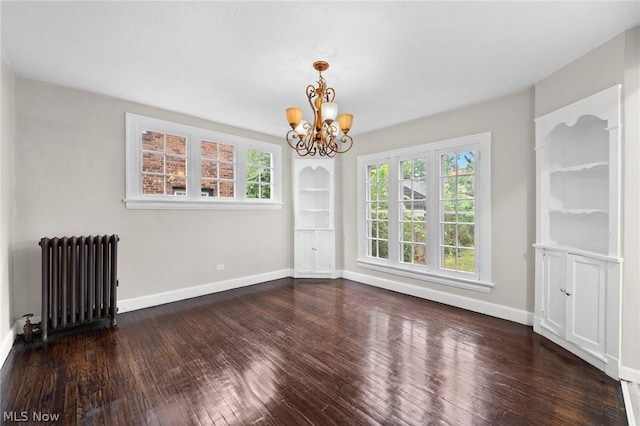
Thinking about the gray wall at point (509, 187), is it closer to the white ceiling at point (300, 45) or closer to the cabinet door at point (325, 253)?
the white ceiling at point (300, 45)

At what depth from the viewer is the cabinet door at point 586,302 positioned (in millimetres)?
2391

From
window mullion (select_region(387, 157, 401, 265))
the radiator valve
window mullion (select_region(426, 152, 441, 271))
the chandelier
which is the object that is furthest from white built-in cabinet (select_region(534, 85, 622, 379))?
the radiator valve

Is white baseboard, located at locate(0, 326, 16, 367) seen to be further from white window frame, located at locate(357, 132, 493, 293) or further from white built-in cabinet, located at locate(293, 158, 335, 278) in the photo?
white window frame, located at locate(357, 132, 493, 293)

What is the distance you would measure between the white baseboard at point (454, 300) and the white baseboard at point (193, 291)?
1.60m

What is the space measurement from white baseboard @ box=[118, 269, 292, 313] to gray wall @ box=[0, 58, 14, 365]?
1.05 meters

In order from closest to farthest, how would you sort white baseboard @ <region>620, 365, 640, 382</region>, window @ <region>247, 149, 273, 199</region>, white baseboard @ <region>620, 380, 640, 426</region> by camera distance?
1. white baseboard @ <region>620, 380, 640, 426</region>
2. white baseboard @ <region>620, 365, 640, 382</region>
3. window @ <region>247, 149, 273, 199</region>

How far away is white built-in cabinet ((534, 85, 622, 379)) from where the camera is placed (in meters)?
2.30

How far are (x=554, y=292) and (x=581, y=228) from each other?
0.70 meters

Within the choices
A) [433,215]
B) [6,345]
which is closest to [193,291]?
[6,345]

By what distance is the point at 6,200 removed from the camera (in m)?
2.68

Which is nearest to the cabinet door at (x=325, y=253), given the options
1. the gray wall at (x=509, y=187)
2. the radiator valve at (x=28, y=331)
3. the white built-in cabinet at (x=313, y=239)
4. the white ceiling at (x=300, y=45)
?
the white built-in cabinet at (x=313, y=239)

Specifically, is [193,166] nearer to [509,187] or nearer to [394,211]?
[394,211]

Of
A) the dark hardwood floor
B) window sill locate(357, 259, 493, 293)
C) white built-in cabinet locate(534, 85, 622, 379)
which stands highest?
white built-in cabinet locate(534, 85, 622, 379)

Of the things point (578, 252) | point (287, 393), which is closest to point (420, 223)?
point (578, 252)
